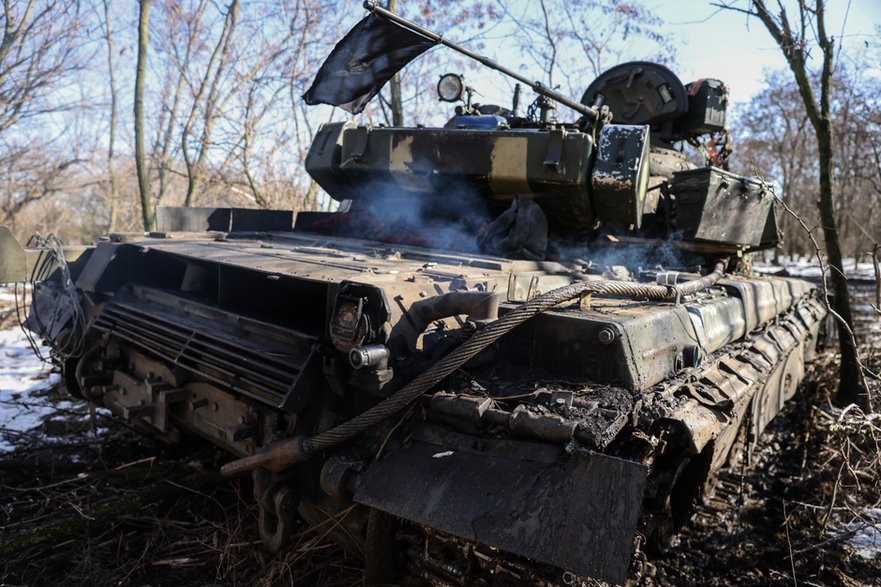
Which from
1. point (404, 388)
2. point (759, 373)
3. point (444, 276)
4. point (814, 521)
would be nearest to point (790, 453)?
point (814, 521)

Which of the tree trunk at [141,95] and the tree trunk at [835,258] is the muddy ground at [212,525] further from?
the tree trunk at [141,95]

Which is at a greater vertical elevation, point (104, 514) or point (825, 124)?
point (825, 124)

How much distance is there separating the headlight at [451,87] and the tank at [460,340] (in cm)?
14

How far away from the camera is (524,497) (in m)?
2.54

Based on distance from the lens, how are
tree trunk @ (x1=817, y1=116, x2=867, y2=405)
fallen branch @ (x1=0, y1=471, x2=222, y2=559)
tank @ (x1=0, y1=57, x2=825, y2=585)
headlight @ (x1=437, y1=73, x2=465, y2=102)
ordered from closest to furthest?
tank @ (x1=0, y1=57, x2=825, y2=585) < fallen branch @ (x1=0, y1=471, x2=222, y2=559) < headlight @ (x1=437, y1=73, x2=465, y2=102) < tree trunk @ (x1=817, y1=116, x2=867, y2=405)

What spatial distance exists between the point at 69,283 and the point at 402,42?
2935 millimetres

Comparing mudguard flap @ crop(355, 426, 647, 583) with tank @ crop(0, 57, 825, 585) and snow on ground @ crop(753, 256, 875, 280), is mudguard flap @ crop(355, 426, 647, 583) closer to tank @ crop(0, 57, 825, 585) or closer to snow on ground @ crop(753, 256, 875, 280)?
tank @ crop(0, 57, 825, 585)

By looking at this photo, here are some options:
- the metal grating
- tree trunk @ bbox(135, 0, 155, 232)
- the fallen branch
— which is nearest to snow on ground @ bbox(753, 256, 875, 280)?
tree trunk @ bbox(135, 0, 155, 232)

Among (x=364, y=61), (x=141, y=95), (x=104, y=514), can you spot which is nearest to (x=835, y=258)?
(x=364, y=61)

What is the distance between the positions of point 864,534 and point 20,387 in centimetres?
734

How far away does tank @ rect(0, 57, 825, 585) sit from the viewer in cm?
267

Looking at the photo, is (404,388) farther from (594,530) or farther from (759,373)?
(759,373)

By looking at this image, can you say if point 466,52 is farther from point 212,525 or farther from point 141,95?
point 141,95

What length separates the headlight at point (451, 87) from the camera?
19.3 ft
